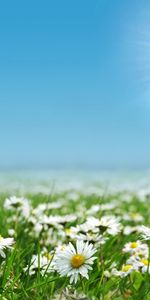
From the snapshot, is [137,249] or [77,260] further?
[137,249]

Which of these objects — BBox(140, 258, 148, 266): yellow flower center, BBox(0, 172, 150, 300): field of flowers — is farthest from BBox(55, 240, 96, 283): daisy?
BBox(140, 258, 148, 266): yellow flower center

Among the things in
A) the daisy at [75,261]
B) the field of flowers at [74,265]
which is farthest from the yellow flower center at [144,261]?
the daisy at [75,261]

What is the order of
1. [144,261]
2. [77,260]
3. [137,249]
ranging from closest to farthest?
[77,260], [144,261], [137,249]

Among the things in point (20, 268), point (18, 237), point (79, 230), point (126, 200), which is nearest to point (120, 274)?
point (79, 230)

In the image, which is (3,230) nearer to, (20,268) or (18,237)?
(18,237)

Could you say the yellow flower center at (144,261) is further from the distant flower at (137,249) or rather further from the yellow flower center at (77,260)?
the yellow flower center at (77,260)

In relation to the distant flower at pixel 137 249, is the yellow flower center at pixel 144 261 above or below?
below

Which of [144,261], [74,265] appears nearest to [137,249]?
[144,261]

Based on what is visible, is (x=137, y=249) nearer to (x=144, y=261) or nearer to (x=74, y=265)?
(x=144, y=261)

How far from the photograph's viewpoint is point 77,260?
6.07 ft

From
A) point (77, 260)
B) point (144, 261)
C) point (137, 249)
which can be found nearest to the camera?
point (77, 260)

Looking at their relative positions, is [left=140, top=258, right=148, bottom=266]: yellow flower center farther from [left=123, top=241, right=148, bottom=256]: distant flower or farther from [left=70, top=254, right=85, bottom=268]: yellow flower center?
[left=70, top=254, right=85, bottom=268]: yellow flower center

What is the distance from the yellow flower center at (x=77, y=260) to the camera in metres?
1.84

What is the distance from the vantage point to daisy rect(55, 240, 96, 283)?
1828 mm
